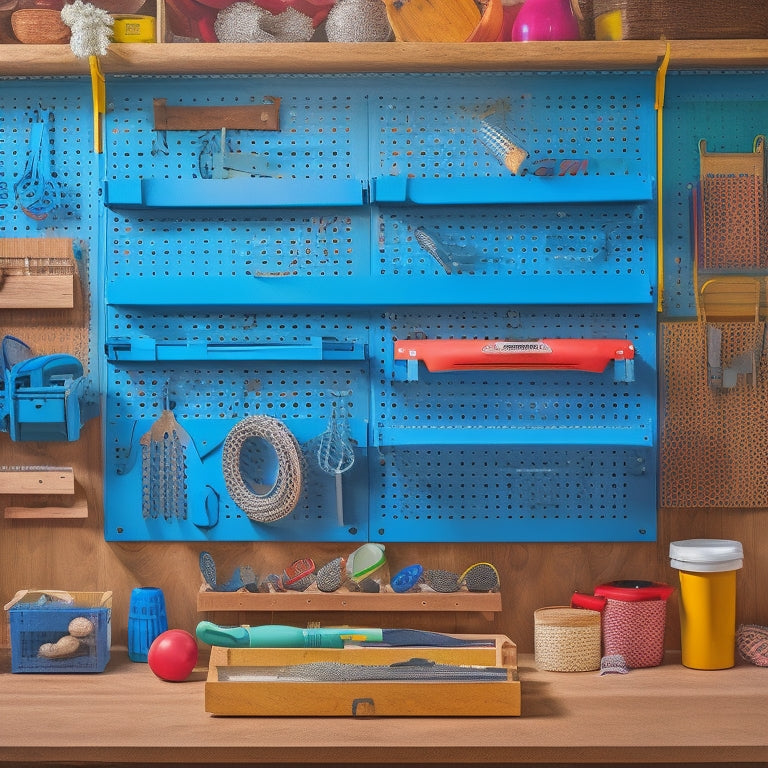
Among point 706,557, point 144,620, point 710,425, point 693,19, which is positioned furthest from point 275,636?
point 693,19

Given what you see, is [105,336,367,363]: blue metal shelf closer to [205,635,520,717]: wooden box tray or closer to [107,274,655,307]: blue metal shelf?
[107,274,655,307]: blue metal shelf

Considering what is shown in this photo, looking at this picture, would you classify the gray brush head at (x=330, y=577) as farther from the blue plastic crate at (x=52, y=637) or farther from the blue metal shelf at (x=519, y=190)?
the blue metal shelf at (x=519, y=190)

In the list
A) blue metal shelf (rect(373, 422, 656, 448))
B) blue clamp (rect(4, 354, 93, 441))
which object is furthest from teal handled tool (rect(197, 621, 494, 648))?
blue clamp (rect(4, 354, 93, 441))

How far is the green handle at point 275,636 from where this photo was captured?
236cm

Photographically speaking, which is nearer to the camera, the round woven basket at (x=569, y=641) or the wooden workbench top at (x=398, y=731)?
the wooden workbench top at (x=398, y=731)

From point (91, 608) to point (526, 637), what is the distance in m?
1.14

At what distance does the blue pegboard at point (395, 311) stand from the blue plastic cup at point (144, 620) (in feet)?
0.54

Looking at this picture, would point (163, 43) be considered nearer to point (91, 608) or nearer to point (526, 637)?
point (91, 608)

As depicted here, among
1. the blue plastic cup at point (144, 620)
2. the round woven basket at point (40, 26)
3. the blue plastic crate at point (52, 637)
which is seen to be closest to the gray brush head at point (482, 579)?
the blue plastic cup at point (144, 620)

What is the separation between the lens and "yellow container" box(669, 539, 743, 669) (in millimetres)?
2506

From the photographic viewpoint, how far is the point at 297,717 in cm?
221

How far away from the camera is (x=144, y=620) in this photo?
2.57 metres

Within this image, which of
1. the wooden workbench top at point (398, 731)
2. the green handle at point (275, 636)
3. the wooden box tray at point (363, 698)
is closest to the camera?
the wooden workbench top at point (398, 731)

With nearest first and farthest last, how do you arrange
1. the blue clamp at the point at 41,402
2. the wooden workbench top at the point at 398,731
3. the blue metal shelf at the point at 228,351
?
1. the wooden workbench top at the point at 398,731
2. the blue clamp at the point at 41,402
3. the blue metal shelf at the point at 228,351
